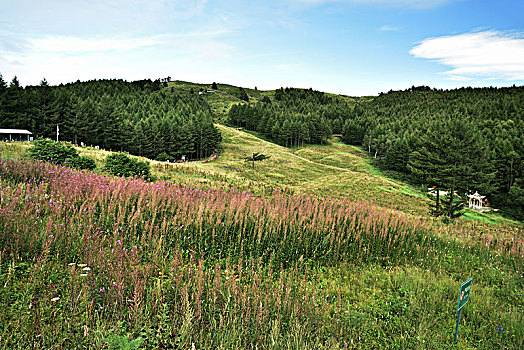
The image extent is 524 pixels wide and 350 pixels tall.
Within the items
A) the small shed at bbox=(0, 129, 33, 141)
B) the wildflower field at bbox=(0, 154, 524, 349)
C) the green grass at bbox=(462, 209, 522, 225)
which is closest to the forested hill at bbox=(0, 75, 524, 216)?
the small shed at bbox=(0, 129, 33, 141)

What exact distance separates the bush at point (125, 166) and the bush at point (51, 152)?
5.82 feet

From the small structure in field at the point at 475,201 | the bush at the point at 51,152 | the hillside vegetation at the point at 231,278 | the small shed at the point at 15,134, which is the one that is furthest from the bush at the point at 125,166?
the small structure in field at the point at 475,201

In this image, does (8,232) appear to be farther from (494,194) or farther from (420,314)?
(494,194)

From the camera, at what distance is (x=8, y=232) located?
13.1 feet

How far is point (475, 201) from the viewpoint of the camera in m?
59.2

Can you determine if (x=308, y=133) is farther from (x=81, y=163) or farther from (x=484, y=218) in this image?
(x=81, y=163)

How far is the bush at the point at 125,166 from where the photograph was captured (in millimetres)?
15016

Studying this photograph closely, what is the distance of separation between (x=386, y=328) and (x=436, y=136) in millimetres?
56815

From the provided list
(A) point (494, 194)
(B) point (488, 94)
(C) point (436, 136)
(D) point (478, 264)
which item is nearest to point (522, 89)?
(B) point (488, 94)

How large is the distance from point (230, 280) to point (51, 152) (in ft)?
46.9

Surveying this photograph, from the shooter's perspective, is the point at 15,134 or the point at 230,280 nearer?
the point at 230,280

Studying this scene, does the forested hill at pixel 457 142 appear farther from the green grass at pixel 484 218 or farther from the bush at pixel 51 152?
the bush at pixel 51 152

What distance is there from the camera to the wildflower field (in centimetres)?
285

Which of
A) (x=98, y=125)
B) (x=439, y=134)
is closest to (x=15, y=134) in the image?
(x=98, y=125)
